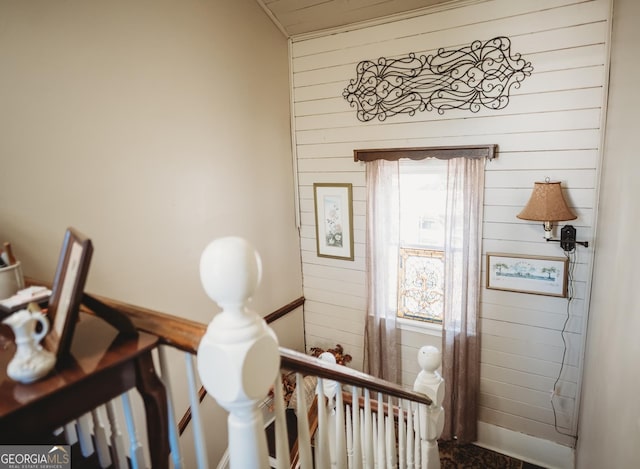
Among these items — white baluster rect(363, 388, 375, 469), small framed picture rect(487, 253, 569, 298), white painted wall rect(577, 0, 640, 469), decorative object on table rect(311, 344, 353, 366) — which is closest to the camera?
white painted wall rect(577, 0, 640, 469)

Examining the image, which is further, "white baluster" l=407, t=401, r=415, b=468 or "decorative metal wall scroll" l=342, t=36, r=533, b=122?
"decorative metal wall scroll" l=342, t=36, r=533, b=122

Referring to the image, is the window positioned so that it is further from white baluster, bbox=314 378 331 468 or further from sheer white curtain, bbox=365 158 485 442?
white baluster, bbox=314 378 331 468

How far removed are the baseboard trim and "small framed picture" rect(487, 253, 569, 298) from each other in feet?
4.19

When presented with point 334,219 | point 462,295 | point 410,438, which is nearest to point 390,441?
point 410,438

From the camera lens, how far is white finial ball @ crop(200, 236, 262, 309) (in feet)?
2.15

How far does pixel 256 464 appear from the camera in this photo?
0.77 metres

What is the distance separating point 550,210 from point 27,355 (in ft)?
9.50

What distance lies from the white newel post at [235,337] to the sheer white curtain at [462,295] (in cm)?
268

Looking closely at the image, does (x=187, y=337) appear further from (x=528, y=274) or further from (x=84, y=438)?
(x=528, y=274)

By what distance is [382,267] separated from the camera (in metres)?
3.52

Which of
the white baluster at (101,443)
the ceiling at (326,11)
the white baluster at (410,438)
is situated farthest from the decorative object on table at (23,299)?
the ceiling at (326,11)

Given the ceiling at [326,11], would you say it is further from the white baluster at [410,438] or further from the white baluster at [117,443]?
the white baluster at [117,443]

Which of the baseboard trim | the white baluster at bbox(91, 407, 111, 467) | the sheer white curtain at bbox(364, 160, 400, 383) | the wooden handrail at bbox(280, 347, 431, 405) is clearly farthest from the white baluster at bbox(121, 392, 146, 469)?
the baseboard trim

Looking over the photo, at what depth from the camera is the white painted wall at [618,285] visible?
1.29 meters
